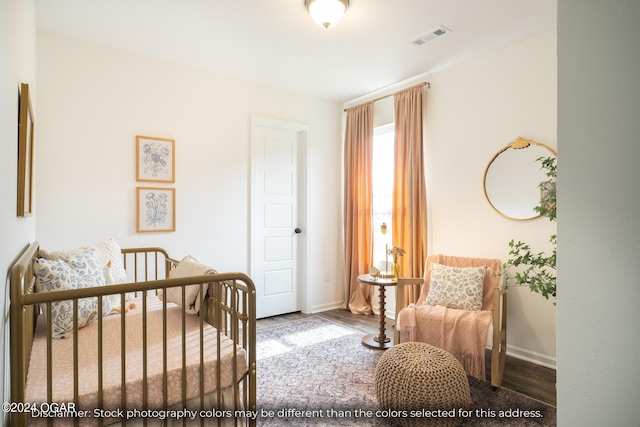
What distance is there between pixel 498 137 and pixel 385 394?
7.54 ft

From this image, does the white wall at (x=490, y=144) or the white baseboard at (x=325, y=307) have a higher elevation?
the white wall at (x=490, y=144)

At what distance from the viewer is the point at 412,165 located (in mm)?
3561

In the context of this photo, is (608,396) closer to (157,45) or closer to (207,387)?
(207,387)

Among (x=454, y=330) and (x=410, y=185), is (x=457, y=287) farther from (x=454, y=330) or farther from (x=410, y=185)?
(x=410, y=185)

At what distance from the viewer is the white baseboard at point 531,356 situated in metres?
2.69

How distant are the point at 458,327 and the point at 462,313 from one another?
0.43 ft

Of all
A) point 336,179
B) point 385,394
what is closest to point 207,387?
point 385,394

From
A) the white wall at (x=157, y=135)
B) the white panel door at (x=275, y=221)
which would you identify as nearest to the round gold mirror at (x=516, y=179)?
the white wall at (x=157, y=135)

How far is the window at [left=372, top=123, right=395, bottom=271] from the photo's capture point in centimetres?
405

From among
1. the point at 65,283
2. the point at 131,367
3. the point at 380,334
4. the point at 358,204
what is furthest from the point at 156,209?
the point at 380,334

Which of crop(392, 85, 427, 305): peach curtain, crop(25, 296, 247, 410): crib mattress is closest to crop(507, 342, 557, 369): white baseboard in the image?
crop(392, 85, 427, 305): peach curtain

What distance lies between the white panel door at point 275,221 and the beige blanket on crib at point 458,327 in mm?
1713

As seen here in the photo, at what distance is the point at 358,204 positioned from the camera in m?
4.21

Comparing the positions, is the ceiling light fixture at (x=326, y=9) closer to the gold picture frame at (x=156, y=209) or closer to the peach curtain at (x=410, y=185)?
the peach curtain at (x=410, y=185)
